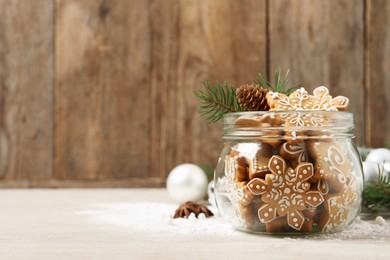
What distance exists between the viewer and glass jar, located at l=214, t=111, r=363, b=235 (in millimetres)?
585

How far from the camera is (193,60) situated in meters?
1.34

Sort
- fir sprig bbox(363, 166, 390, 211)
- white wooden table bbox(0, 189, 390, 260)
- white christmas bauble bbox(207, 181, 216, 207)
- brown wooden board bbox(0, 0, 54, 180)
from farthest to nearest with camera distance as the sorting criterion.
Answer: brown wooden board bbox(0, 0, 54, 180), white christmas bauble bbox(207, 181, 216, 207), fir sprig bbox(363, 166, 390, 211), white wooden table bbox(0, 189, 390, 260)

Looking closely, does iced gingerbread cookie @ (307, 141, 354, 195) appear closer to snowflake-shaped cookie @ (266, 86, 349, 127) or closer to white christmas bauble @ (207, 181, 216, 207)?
snowflake-shaped cookie @ (266, 86, 349, 127)

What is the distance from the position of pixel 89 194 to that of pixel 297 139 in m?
0.68

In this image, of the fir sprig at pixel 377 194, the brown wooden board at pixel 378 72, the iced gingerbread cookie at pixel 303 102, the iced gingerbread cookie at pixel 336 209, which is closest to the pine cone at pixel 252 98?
the iced gingerbread cookie at pixel 303 102

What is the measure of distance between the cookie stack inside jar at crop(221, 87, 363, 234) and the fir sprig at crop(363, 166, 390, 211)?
16 cm

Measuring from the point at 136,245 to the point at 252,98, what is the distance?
238 mm

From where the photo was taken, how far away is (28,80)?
1327 mm

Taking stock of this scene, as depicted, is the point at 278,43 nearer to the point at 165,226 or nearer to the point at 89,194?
the point at 89,194

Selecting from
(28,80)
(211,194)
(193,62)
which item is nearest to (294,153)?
(211,194)

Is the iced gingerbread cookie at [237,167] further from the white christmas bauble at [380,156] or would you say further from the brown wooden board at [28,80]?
the brown wooden board at [28,80]

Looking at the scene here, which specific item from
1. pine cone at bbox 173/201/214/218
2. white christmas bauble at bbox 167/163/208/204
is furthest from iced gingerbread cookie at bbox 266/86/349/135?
white christmas bauble at bbox 167/163/208/204

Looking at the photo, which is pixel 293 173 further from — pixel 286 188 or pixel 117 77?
pixel 117 77

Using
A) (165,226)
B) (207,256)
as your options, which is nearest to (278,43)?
(165,226)
